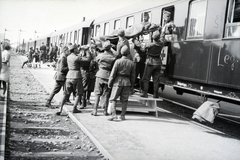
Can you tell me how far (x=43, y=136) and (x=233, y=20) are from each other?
5.02 meters

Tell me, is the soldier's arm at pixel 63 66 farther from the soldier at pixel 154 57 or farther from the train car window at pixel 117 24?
the train car window at pixel 117 24

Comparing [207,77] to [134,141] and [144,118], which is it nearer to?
[144,118]

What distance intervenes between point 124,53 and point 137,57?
1409 millimetres

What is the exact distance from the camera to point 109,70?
7.63 m

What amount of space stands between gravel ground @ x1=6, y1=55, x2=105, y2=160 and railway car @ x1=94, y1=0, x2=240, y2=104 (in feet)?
10.9

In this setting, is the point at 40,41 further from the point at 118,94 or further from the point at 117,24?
the point at 118,94

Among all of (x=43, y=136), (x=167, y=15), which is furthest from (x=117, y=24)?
(x=43, y=136)

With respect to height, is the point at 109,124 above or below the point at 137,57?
below

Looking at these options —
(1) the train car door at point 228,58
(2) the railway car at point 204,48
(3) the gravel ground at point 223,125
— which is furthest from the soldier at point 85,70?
(1) the train car door at point 228,58

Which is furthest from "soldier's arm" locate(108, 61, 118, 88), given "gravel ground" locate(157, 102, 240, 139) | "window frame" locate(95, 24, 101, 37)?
"window frame" locate(95, 24, 101, 37)

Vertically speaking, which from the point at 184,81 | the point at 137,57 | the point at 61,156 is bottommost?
the point at 61,156

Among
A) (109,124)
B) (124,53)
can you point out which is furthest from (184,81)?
(109,124)

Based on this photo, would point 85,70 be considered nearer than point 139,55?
No

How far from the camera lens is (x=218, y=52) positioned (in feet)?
22.1
